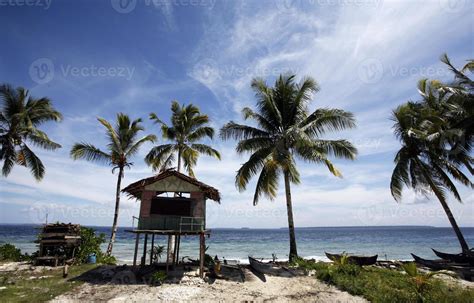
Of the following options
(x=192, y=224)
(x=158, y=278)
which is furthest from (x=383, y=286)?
(x=158, y=278)

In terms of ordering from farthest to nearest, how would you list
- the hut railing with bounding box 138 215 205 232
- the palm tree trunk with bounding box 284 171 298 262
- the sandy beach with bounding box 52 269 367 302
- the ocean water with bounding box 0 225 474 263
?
the ocean water with bounding box 0 225 474 263 < the palm tree trunk with bounding box 284 171 298 262 < the hut railing with bounding box 138 215 205 232 < the sandy beach with bounding box 52 269 367 302

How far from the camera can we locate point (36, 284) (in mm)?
13688

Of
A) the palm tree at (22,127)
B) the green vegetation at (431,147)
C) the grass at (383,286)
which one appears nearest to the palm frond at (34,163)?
the palm tree at (22,127)

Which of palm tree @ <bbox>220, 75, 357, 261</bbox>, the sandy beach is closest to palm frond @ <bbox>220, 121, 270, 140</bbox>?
palm tree @ <bbox>220, 75, 357, 261</bbox>

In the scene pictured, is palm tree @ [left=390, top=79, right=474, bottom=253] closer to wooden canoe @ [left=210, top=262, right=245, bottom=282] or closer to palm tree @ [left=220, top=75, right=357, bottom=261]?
palm tree @ [left=220, top=75, right=357, bottom=261]

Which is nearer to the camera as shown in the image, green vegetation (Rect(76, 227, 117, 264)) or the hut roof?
the hut roof

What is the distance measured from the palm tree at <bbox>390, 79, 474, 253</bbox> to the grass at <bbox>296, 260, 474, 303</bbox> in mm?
8153

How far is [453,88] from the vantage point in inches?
635

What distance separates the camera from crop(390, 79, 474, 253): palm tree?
19.5m

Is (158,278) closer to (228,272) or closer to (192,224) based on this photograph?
(192,224)

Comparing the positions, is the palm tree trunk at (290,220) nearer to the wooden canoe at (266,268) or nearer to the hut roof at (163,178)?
the wooden canoe at (266,268)

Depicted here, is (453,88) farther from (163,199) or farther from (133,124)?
(133,124)

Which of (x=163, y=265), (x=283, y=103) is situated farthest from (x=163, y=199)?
(x=283, y=103)

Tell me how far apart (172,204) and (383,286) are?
37.7 ft
